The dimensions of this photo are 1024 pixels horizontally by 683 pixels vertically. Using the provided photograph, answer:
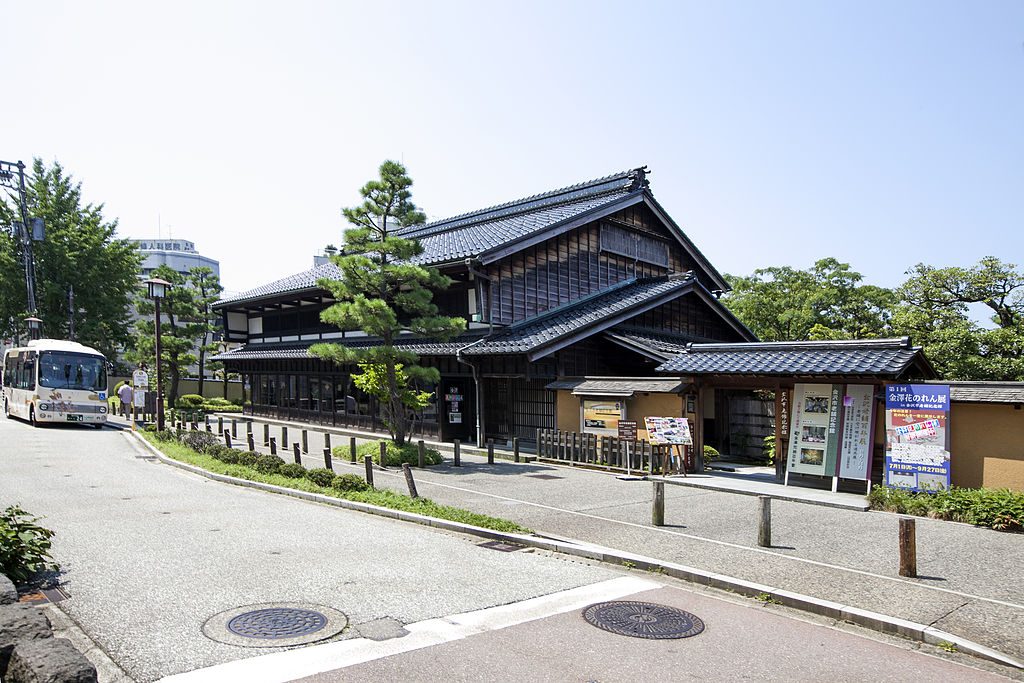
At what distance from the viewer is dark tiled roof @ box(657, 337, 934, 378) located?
44.8 ft

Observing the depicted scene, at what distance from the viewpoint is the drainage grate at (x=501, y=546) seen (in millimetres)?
9503

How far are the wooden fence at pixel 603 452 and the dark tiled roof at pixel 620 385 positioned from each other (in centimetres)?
125

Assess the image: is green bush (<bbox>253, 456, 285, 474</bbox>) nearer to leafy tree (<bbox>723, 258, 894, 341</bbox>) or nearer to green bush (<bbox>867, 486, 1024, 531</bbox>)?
green bush (<bbox>867, 486, 1024, 531</bbox>)

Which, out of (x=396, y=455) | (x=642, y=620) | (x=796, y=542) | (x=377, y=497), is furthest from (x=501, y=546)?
(x=396, y=455)

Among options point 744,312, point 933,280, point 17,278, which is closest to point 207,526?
point 933,280

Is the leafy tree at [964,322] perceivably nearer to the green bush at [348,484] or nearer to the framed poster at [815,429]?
the framed poster at [815,429]

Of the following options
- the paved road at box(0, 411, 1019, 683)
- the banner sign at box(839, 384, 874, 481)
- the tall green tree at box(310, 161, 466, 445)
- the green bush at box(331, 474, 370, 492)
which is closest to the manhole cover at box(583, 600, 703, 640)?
the paved road at box(0, 411, 1019, 683)

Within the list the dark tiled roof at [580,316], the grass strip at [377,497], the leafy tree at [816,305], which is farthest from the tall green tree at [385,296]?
the leafy tree at [816,305]

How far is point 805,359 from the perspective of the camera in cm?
1507

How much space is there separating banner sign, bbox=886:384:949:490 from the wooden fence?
17.1 feet

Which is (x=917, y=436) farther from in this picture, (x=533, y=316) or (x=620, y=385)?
(x=533, y=316)

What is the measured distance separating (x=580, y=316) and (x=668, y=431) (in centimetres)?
673

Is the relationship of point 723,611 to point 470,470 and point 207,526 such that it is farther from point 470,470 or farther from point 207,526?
point 470,470

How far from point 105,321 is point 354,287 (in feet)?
102
